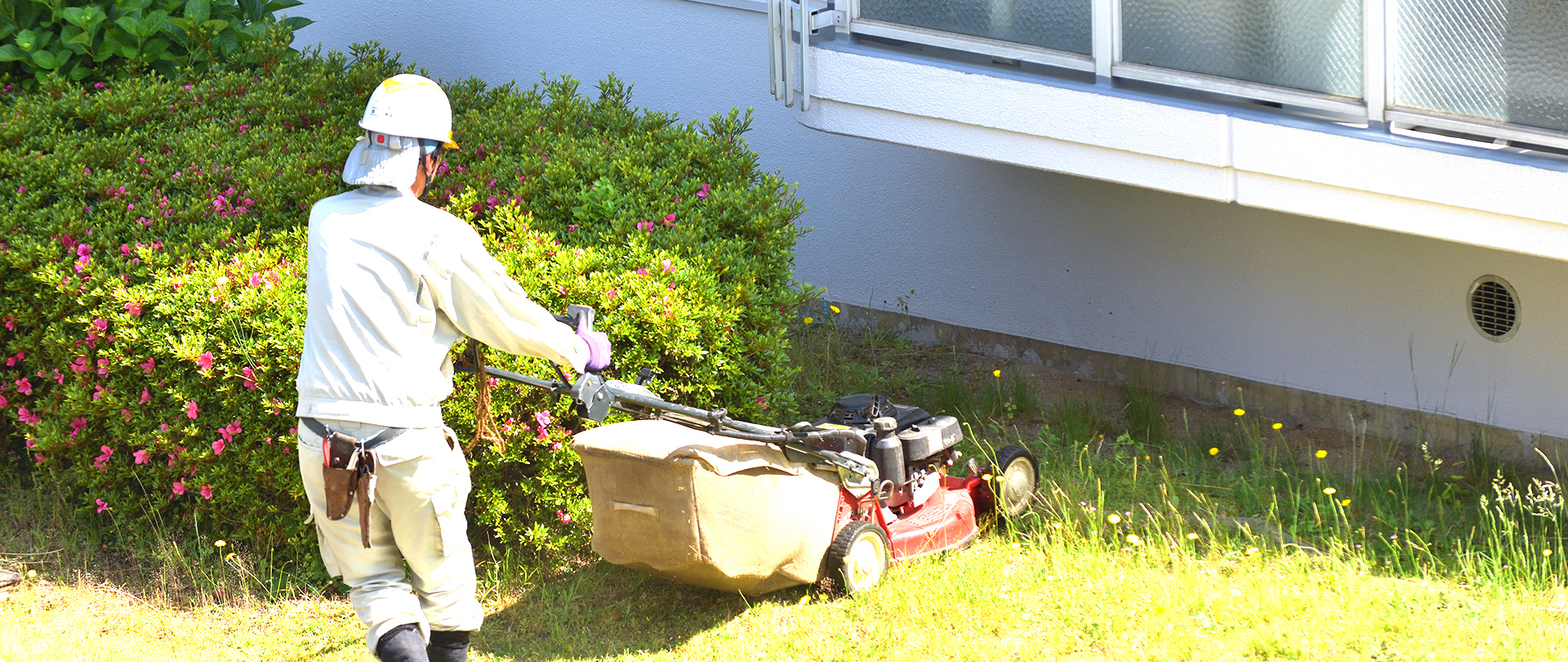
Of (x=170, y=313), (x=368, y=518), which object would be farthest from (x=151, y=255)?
(x=368, y=518)

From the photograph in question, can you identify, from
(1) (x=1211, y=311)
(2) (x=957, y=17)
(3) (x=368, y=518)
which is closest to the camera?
(3) (x=368, y=518)

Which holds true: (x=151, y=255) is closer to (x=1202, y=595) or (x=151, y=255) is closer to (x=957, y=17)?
(x=957, y=17)

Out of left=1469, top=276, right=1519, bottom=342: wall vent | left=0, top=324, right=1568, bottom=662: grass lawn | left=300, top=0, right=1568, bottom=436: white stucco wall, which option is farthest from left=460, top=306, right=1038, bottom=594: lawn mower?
left=1469, top=276, right=1519, bottom=342: wall vent

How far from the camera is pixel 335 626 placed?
503 cm

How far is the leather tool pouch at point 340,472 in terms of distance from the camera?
394 cm

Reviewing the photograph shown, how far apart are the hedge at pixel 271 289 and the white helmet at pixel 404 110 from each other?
121 cm

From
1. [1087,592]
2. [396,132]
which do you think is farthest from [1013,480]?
[396,132]

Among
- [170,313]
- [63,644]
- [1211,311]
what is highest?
[170,313]

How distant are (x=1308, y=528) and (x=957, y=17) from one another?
250cm

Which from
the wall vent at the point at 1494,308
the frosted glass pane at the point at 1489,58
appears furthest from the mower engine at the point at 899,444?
Answer: the wall vent at the point at 1494,308

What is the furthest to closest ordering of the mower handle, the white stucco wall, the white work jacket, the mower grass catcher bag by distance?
the white stucco wall, the mower grass catcher bag, the mower handle, the white work jacket

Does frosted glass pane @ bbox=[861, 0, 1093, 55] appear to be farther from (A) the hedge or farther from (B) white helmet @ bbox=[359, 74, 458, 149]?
(B) white helmet @ bbox=[359, 74, 458, 149]

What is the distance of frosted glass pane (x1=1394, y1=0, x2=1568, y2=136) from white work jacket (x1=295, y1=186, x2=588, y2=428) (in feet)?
10.5

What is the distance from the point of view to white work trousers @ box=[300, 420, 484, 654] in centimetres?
405
